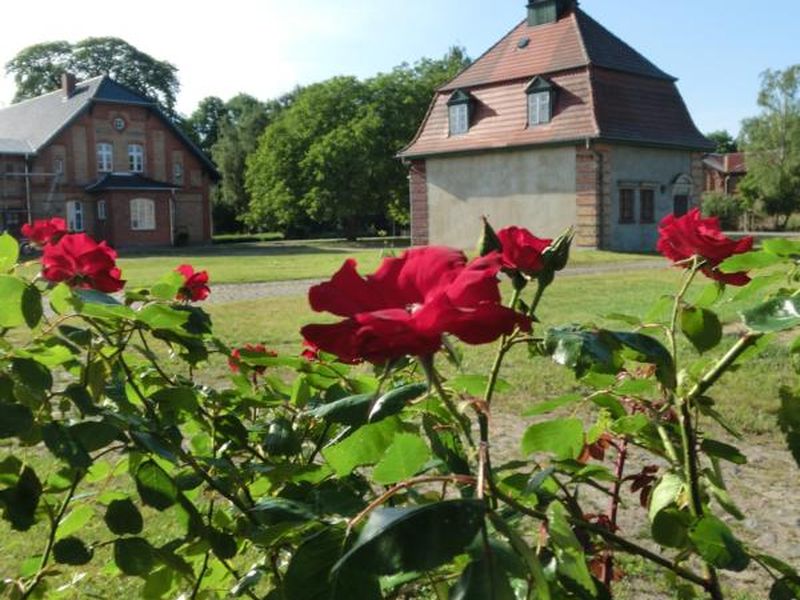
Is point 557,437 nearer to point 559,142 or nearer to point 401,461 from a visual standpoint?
point 401,461

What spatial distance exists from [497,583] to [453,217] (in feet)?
84.1

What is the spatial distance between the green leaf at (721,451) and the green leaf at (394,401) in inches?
19.1

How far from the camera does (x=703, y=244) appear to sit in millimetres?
1238

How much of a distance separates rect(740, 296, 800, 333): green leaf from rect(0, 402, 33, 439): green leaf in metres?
0.84

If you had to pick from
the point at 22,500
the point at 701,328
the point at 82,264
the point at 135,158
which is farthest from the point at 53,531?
the point at 135,158

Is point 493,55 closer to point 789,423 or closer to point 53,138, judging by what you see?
point 53,138

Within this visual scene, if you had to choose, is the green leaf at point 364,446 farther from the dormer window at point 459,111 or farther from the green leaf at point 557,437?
the dormer window at point 459,111

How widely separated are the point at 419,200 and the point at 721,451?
26094mm

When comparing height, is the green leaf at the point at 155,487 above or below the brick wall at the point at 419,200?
below

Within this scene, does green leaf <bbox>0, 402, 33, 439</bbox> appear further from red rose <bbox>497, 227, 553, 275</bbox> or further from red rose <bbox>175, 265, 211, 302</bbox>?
red rose <bbox>175, 265, 211, 302</bbox>

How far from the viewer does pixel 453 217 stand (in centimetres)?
2608

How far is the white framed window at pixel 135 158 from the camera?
35.8 metres

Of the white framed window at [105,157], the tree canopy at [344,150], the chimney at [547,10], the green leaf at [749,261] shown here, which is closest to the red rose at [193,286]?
the green leaf at [749,261]

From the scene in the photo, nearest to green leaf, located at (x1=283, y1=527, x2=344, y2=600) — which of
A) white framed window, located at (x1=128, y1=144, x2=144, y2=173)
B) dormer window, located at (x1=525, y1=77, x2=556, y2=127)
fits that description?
dormer window, located at (x1=525, y1=77, x2=556, y2=127)
